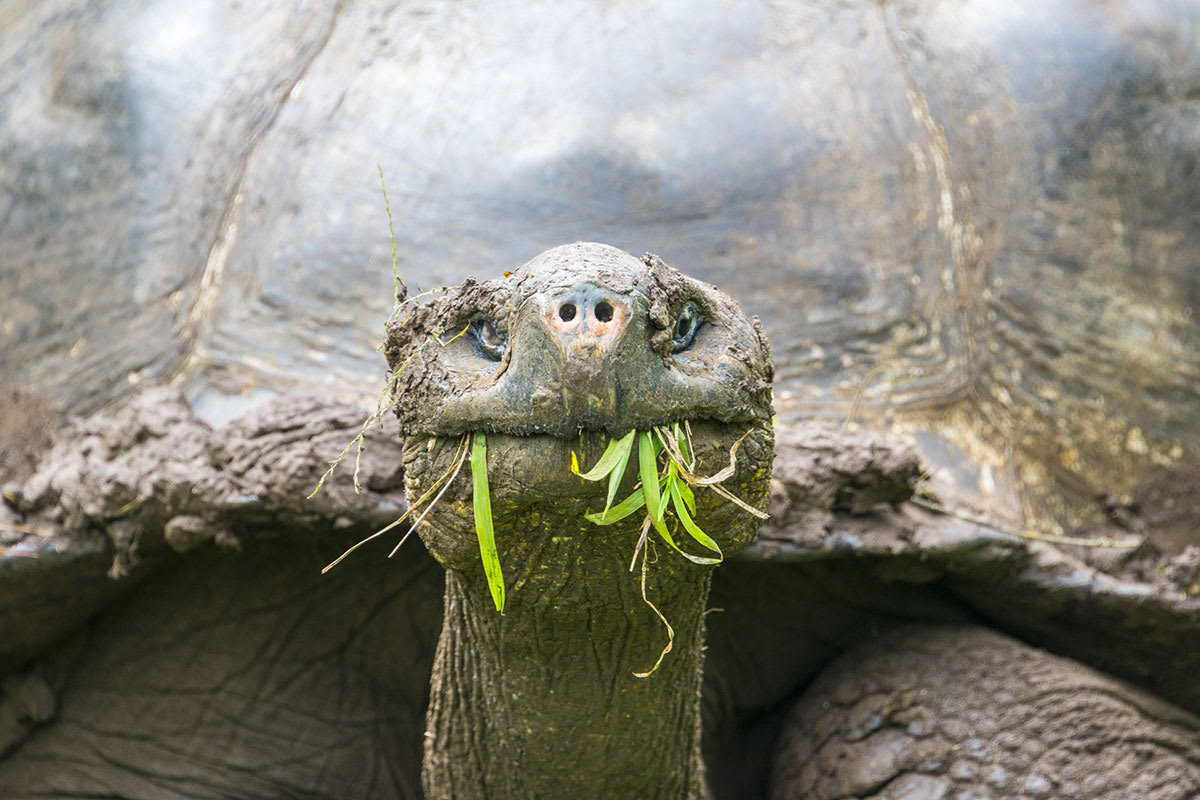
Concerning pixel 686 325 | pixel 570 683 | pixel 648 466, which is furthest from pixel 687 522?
pixel 570 683

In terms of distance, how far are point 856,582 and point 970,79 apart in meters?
1.46

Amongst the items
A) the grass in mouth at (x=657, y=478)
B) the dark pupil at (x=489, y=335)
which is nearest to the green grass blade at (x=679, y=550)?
the grass in mouth at (x=657, y=478)

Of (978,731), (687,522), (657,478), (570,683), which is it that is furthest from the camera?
(978,731)

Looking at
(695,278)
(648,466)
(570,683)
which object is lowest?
(570,683)

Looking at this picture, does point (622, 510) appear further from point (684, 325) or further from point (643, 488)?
point (684, 325)

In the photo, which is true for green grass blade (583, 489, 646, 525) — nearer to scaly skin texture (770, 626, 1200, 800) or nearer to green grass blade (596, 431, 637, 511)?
green grass blade (596, 431, 637, 511)

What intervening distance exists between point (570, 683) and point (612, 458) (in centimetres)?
65

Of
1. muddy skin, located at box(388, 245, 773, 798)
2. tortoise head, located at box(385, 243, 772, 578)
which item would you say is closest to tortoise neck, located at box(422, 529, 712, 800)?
muddy skin, located at box(388, 245, 773, 798)

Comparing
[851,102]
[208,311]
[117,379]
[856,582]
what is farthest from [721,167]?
[117,379]

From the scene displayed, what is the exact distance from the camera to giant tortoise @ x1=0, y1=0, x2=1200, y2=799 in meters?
2.43

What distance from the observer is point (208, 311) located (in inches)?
113

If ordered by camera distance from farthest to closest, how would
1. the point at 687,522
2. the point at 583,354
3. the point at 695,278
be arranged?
the point at 695,278, the point at 687,522, the point at 583,354

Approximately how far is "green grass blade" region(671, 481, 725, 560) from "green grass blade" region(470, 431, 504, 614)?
252 millimetres

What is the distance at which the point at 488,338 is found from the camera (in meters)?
1.68
